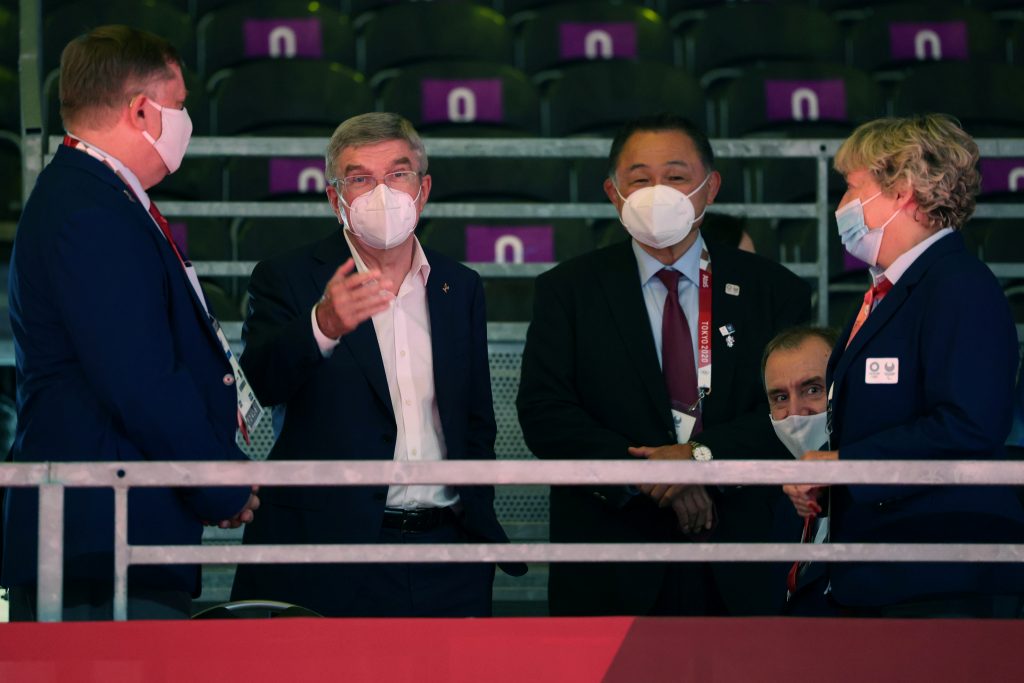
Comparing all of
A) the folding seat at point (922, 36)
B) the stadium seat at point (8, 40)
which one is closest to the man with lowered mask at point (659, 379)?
the folding seat at point (922, 36)

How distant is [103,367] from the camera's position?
94.4 inches

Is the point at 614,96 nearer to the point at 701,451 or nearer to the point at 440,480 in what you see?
the point at 701,451

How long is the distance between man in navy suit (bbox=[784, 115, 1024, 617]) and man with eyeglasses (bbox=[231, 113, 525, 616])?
0.75 m

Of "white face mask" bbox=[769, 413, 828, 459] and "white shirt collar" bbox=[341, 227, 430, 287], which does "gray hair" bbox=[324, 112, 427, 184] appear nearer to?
"white shirt collar" bbox=[341, 227, 430, 287]

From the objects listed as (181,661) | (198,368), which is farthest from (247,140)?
(181,661)

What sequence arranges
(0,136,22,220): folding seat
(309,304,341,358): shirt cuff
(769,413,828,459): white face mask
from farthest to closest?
(0,136,22,220): folding seat < (769,413,828,459): white face mask < (309,304,341,358): shirt cuff

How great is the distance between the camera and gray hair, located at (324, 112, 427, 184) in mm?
3121

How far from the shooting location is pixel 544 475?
2268mm

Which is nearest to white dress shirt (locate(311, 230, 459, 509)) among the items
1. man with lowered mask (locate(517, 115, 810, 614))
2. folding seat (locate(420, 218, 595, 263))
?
man with lowered mask (locate(517, 115, 810, 614))

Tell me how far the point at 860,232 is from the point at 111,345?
138cm

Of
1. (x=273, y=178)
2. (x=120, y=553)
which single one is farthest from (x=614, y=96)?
(x=120, y=553)

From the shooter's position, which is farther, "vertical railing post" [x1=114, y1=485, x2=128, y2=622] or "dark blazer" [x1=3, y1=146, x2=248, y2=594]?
"dark blazer" [x1=3, y1=146, x2=248, y2=594]

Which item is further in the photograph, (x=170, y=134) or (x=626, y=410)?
(x=626, y=410)

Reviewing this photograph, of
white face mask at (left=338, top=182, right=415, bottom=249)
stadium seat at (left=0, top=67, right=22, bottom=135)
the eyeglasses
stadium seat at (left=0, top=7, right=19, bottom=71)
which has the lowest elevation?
white face mask at (left=338, top=182, right=415, bottom=249)
